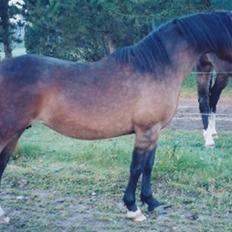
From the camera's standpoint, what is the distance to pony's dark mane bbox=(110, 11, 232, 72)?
14.1 ft

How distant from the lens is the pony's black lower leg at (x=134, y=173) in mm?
4355

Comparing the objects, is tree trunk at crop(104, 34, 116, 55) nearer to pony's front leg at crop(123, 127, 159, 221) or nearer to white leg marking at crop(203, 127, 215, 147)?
white leg marking at crop(203, 127, 215, 147)

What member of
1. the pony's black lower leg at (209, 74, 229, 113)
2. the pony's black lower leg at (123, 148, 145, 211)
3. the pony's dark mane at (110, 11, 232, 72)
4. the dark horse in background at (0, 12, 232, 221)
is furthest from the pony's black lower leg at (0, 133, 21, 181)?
the pony's black lower leg at (209, 74, 229, 113)

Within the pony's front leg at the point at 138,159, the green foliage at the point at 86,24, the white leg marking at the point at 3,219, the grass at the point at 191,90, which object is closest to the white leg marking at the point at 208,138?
the pony's front leg at the point at 138,159

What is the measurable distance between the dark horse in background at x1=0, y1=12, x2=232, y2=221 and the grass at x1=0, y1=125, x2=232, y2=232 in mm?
375

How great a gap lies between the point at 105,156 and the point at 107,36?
11.7 meters

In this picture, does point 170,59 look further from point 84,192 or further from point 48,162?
point 48,162

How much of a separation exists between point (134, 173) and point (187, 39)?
130 centimetres

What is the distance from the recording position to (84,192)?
5113 millimetres

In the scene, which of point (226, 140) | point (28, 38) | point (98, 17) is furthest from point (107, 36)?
point (226, 140)

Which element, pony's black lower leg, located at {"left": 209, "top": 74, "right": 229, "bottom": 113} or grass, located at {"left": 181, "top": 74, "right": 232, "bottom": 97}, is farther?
grass, located at {"left": 181, "top": 74, "right": 232, "bottom": 97}

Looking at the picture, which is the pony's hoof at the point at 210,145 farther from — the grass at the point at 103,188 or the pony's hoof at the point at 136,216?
the pony's hoof at the point at 136,216

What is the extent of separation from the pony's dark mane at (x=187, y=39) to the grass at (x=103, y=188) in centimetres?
136

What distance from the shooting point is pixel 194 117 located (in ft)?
31.4
